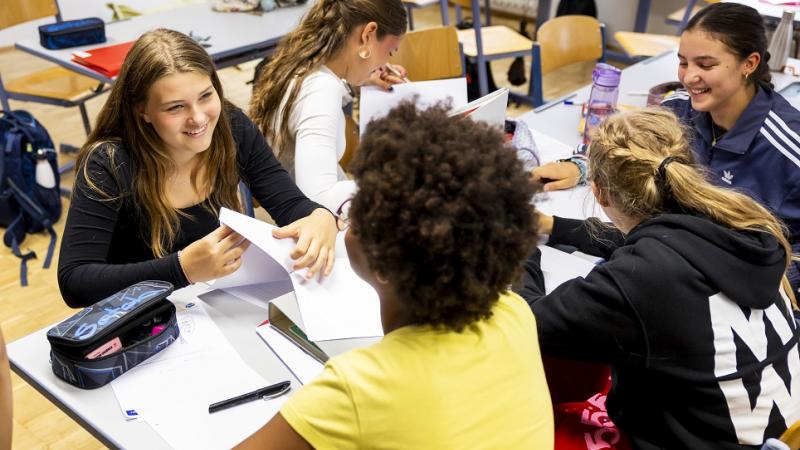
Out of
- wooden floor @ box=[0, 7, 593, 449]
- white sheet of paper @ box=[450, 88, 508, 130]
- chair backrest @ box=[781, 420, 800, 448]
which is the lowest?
wooden floor @ box=[0, 7, 593, 449]

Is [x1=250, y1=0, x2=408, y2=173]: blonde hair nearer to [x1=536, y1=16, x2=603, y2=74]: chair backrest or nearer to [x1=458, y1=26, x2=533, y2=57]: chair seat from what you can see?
[x1=536, y1=16, x2=603, y2=74]: chair backrest

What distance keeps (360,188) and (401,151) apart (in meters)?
0.07

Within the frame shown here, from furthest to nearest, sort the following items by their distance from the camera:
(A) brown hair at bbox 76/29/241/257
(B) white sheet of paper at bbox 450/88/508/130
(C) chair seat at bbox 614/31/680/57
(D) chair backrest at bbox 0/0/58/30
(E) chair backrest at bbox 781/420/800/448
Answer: (C) chair seat at bbox 614/31/680/57, (D) chair backrest at bbox 0/0/58/30, (B) white sheet of paper at bbox 450/88/508/130, (A) brown hair at bbox 76/29/241/257, (E) chair backrest at bbox 781/420/800/448

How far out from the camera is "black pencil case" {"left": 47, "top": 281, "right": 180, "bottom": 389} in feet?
4.02

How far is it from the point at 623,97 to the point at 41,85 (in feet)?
8.58

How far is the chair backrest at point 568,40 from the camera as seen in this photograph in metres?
3.12

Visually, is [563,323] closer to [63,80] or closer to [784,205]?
[784,205]

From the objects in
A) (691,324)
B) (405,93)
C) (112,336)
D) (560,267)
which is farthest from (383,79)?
(691,324)

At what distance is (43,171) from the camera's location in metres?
3.12

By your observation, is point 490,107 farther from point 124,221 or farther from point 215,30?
point 215,30

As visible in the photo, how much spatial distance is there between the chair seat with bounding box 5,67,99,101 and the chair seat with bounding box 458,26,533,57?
6.11ft

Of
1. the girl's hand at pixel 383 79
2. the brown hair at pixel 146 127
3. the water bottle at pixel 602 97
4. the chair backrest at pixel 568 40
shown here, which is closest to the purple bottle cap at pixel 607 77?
the water bottle at pixel 602 97

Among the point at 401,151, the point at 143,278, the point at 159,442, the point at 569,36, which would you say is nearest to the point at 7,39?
the point at 569,36

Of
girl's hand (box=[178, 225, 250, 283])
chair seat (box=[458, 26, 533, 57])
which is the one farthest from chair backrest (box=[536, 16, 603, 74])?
girl's hand (box=[178, 225, 250, 283])
